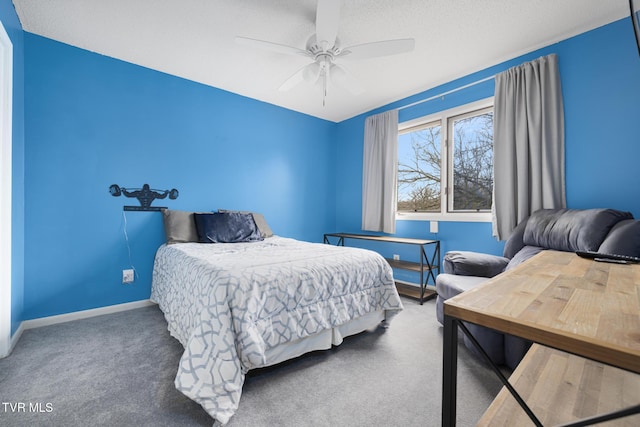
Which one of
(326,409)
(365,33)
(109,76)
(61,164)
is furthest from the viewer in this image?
(109,76)

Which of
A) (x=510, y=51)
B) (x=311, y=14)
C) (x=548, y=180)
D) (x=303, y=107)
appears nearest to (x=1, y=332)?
(x=311, y=14)

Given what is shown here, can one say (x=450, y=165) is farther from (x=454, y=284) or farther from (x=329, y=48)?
(x=329, y=48)

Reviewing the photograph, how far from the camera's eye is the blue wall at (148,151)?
216 cm

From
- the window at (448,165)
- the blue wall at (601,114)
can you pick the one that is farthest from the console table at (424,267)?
the blue wall at (601,114)

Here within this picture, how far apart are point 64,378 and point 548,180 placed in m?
3.77

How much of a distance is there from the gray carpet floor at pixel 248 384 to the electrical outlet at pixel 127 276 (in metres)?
0.62

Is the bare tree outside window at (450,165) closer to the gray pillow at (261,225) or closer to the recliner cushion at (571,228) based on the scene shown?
the recliner cushion at (571,228)

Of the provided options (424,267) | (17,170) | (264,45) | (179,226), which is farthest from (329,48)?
(17,170)

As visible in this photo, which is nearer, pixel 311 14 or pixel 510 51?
pixel 311 14

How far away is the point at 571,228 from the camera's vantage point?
1.84 meters

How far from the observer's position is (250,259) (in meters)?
1.90

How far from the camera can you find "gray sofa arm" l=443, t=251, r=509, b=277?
217cm

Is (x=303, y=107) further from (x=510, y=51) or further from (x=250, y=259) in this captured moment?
(x=250, y=259)

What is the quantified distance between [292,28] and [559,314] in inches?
100
